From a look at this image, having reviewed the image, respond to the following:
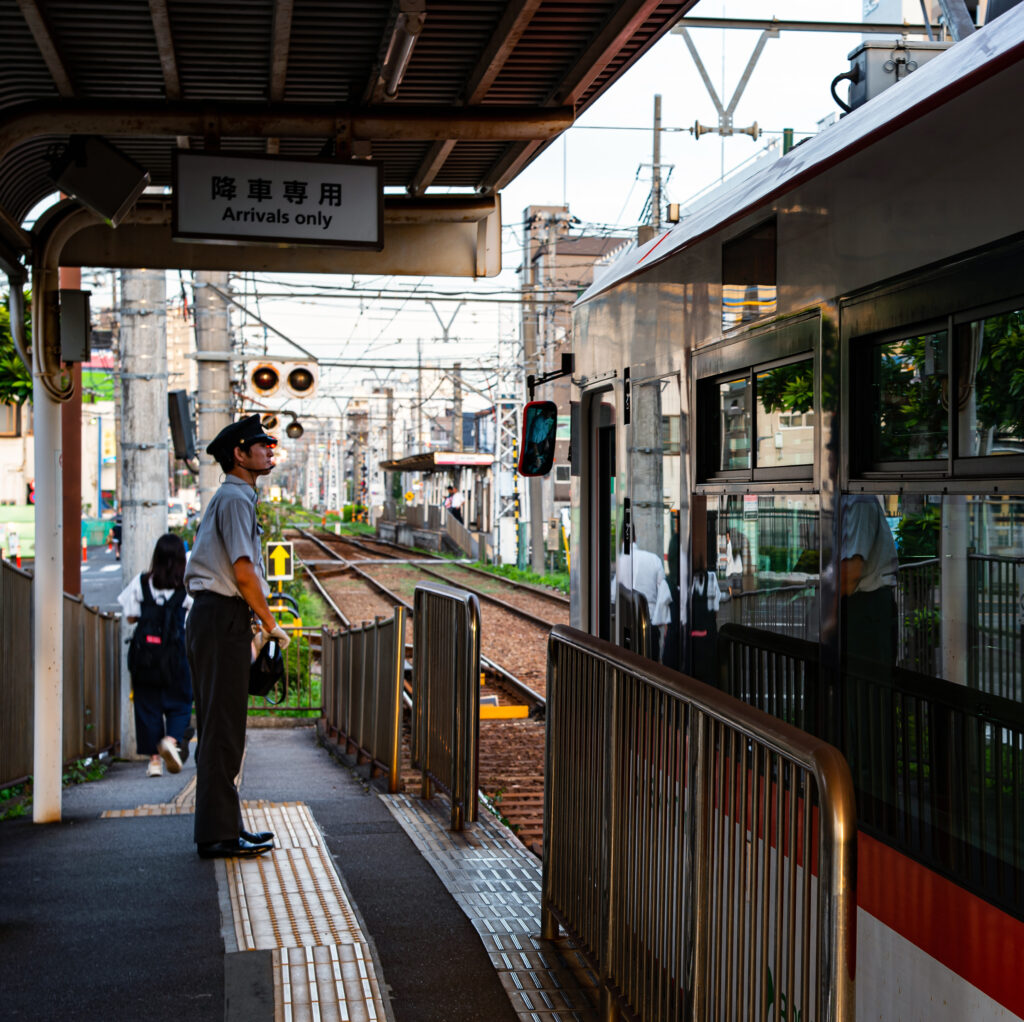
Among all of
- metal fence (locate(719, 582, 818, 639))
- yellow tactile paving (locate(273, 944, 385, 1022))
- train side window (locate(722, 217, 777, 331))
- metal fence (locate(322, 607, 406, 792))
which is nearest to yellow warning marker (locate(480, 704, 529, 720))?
metal fence (locate(322, 607, 406, 792))

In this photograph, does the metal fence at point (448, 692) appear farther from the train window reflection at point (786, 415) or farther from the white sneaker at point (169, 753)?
the white sneaker at point (169, 753)

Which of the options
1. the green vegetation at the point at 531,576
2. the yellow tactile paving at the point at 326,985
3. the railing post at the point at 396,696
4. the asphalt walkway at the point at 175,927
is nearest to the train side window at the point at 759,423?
the asphalt walkway at the point at 175,927

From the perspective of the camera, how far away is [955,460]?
2.89 meters

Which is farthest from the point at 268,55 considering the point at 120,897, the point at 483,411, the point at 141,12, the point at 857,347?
the point at 483,411

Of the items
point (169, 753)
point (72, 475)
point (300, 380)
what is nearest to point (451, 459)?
point (300, 380)

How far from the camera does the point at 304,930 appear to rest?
426cm

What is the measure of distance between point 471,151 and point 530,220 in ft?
77.2

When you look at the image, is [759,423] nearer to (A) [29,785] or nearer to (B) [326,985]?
(B) [326,985]

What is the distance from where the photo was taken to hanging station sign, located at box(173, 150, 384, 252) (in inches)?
232

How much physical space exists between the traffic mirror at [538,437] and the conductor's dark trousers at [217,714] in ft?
6.60

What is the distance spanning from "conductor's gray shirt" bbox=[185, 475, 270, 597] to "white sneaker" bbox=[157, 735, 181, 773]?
3.54 m

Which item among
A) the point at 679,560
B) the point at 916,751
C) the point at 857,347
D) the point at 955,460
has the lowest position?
the point at 916,751

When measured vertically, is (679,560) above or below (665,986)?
above

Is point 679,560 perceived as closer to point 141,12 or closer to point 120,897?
point 120,897
